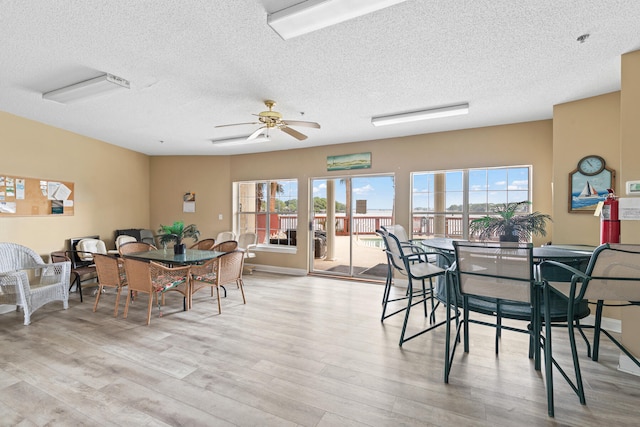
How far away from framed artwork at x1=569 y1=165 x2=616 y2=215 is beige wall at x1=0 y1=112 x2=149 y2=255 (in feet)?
25.4

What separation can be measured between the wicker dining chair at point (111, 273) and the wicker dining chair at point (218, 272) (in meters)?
0.87

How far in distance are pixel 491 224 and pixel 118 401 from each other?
4531 mm

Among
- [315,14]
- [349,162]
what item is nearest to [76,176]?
[349,162]

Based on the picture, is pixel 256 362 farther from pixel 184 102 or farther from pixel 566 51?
pixel 566 51

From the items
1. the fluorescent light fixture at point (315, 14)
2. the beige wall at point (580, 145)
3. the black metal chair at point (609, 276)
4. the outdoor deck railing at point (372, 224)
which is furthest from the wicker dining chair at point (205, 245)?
the beige wall at point (580, 145)

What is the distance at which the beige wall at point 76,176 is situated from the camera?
14.0 feet

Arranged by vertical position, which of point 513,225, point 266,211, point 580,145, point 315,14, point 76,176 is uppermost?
point 315,14

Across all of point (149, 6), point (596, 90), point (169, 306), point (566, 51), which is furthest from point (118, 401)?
point (596, 90)

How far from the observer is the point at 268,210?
662cm

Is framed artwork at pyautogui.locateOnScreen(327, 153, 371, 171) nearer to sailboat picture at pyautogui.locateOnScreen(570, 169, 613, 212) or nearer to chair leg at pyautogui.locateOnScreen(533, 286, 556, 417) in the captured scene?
sailboat picture at pyautogui.locateOnScreen(570, 169, 613, 212)

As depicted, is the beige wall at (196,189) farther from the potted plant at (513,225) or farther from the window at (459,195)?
the potted plant at (513,225)

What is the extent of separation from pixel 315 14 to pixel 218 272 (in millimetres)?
3040

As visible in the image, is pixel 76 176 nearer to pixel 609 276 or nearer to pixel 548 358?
pixel 548 358

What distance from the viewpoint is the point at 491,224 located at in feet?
13.2
